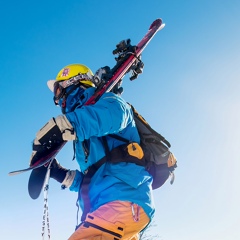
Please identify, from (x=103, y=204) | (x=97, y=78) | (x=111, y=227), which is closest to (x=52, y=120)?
(x=103, y=204)

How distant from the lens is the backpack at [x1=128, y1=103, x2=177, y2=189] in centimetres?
434

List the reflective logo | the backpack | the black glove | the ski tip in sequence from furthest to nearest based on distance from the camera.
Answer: the ski tip, the reflective logo, the black glove, the backpack

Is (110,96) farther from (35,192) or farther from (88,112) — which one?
(35,192)

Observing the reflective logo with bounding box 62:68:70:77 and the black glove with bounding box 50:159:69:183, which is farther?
the reflective logo with bounding box 62:68:70:77

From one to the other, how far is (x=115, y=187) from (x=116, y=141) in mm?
676

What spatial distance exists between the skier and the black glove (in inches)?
28.9

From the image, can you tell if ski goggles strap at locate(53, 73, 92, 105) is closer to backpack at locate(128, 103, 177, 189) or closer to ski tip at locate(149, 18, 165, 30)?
backpack at locate(128, 103, 177, 189)

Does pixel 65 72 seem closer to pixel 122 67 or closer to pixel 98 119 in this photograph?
pixel 122 67

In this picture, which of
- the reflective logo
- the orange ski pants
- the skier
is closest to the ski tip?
the reflective logo

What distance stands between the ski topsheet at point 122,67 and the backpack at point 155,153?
0.70m

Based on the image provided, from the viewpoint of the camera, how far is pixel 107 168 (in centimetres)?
387

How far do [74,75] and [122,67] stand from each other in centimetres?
102

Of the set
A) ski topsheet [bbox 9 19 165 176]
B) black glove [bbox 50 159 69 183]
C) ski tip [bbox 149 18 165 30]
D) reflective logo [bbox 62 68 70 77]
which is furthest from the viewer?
ski tip [bbox 149 18 165 30]

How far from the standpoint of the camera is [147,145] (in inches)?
173
